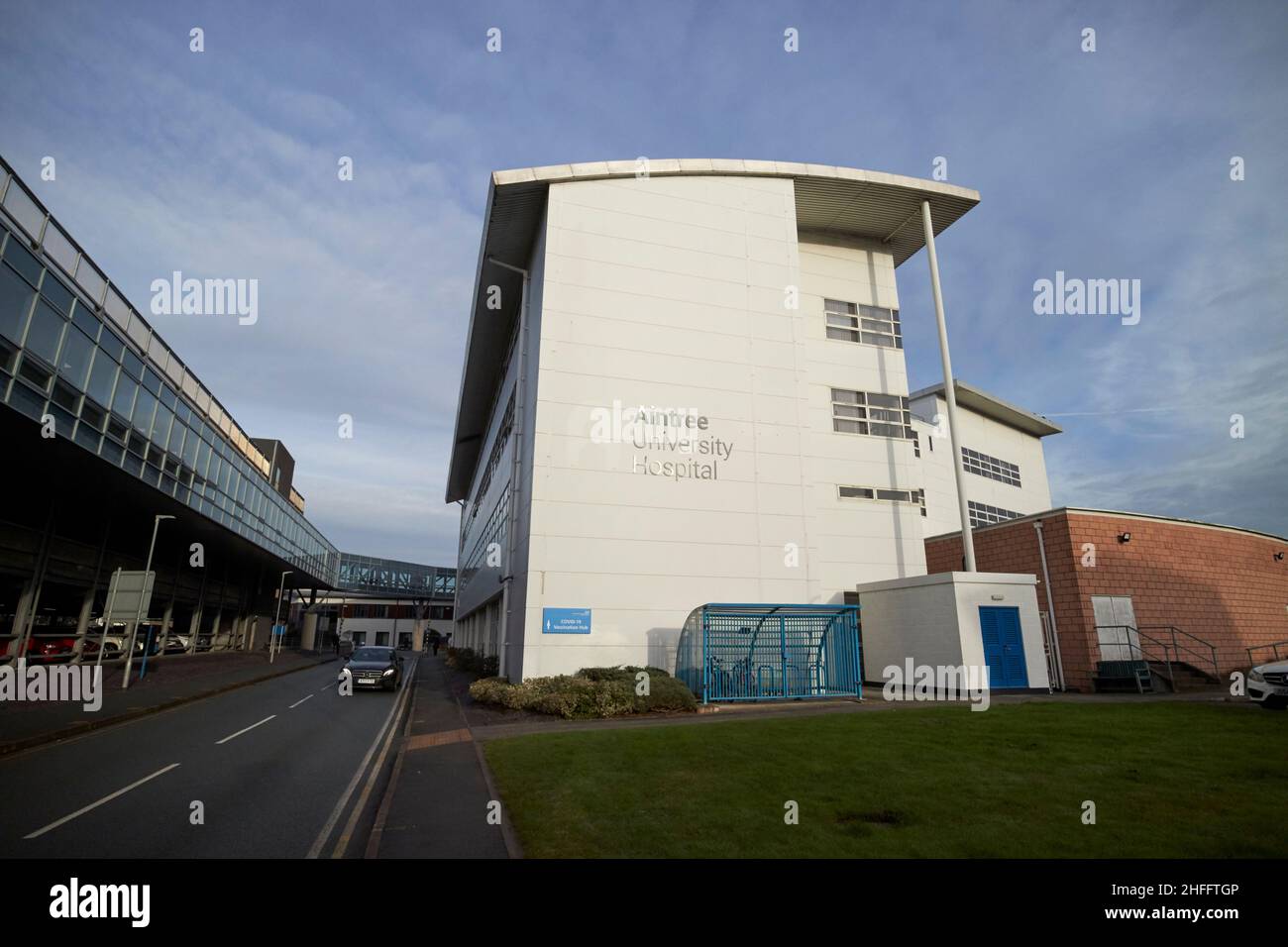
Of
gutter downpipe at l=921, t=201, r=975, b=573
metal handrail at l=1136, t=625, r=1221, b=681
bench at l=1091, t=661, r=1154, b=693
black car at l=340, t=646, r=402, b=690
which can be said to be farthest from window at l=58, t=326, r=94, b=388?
metal handrail at l=1136, t=625, r=1221, b=681

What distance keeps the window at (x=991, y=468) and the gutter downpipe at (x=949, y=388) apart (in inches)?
531

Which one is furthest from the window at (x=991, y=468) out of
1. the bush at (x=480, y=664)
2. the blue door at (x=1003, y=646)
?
the bush at (x=480, y=664)

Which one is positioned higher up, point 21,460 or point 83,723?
point 21,460

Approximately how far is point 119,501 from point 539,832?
26.3 metres

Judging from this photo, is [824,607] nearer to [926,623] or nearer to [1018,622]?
[926,623]

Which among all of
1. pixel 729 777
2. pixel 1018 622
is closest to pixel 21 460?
pixel 729 777

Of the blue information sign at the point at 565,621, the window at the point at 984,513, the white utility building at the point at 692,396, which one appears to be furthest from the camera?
the window at the point at 984,513

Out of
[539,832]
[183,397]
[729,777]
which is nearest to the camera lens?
[539,832]

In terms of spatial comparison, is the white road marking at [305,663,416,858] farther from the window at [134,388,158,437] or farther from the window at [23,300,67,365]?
the window at [134,388,158,437]

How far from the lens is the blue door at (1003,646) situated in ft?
60.5

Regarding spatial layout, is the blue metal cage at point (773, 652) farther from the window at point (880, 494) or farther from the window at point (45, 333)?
the window at point (45, 333)

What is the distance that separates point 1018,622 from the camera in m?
19.0

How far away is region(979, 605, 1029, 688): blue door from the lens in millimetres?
18453

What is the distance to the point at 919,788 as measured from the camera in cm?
751
